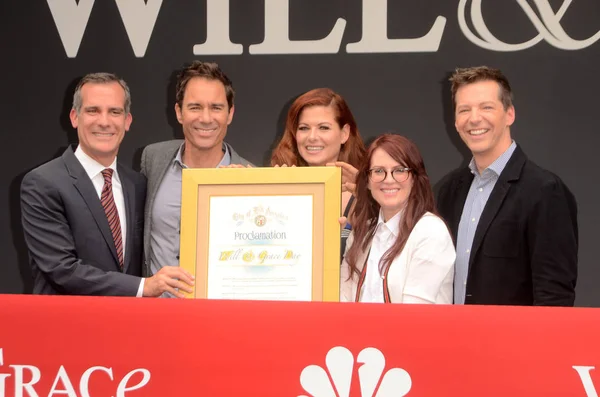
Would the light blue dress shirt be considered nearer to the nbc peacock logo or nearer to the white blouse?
the white blouse

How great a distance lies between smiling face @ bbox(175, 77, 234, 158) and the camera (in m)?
2.98

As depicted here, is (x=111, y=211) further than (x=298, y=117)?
No

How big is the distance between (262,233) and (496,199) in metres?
0.80

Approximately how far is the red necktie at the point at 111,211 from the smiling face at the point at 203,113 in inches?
13.7

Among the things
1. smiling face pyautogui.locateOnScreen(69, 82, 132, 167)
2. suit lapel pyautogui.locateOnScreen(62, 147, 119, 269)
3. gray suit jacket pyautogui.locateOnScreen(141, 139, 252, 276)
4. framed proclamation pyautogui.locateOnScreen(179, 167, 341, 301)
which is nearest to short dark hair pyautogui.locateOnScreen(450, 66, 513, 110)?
framed proclamation pyautogui.locateOnScreen(179, 167, 341, 301)

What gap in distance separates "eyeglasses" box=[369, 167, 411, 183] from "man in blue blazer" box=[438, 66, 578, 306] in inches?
15.4

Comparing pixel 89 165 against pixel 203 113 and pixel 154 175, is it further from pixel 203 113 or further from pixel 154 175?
pixel 203 113

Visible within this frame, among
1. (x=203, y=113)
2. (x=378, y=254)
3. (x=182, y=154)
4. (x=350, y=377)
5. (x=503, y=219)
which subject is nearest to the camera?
(x=350, y=377)

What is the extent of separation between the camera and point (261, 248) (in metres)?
2.40

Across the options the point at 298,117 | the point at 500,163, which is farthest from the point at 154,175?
the point at 500,163

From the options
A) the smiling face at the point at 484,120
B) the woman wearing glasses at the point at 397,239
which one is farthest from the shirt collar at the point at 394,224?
the smiling face at the point at 484,120

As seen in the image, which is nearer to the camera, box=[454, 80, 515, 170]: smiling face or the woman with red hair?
box=[454, 80, 515, 170]: smiling face

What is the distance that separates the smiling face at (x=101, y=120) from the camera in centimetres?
281

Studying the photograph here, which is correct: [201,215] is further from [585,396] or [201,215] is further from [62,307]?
[585,396]
